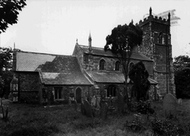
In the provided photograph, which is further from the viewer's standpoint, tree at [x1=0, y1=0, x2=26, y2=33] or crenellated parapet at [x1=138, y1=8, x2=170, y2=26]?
crenellated parapet at [x1=138, y1=8, x2=170, y2=26]

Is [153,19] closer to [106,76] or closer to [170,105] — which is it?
[106,76]

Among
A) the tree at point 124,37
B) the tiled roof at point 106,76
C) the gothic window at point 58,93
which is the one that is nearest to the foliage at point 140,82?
the tree at point 124,37

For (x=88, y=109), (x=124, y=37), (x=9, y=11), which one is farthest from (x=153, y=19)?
(x=9, y=11)

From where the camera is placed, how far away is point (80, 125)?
28.5ft

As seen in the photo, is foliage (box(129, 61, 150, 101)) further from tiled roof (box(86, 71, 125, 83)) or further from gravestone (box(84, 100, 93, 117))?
gravestone (box(84, 100, 93, 117))

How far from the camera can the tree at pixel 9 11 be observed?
525cm

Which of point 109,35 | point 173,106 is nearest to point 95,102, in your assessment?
point 173,106

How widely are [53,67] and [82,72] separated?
14.6ft

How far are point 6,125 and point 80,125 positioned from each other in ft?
13.7

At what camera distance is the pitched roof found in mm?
19558

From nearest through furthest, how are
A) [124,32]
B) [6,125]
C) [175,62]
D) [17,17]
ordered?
[17,17] → [6,125] → [124,32] → [175,62]

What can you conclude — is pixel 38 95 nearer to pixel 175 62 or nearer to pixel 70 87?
pixel 70 87

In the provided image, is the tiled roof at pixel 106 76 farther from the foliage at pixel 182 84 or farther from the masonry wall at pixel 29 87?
the foliage at pixel 182 84

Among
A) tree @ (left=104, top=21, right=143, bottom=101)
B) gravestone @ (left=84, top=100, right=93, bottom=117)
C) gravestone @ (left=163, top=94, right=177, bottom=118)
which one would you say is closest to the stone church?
tree @ (left=104, top=21, right=143, bottom=101)
